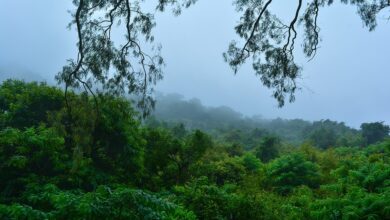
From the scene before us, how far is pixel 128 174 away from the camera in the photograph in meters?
15.4

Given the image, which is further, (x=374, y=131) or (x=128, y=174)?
(x=374, y=131)

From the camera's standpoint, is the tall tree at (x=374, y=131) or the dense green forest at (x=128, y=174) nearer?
the dense green forest at (x=128, y=174)

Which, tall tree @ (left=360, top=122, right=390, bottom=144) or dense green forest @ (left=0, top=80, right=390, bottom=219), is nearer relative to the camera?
dense green forest @ (left=0, top=80, right=390, bottom=219)

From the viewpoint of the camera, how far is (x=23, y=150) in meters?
11.7

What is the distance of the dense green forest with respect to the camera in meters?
5.56

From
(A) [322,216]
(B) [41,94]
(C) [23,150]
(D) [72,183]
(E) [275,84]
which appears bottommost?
(A) [322,216]

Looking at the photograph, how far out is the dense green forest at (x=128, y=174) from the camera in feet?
18.2

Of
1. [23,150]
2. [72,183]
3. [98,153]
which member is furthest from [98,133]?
[23,150]

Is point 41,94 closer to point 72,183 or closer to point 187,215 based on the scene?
point 72,183

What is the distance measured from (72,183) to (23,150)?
179cm

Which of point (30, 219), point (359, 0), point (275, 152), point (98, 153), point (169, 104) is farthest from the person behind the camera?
point (169, 104)

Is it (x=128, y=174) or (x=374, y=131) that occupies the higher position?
(x=374, y=131)

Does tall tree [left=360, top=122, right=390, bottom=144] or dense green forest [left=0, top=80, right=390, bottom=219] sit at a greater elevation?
tall tree [left=360, top=122, right=390, bottom=144]

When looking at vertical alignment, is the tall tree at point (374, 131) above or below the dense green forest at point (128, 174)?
above
